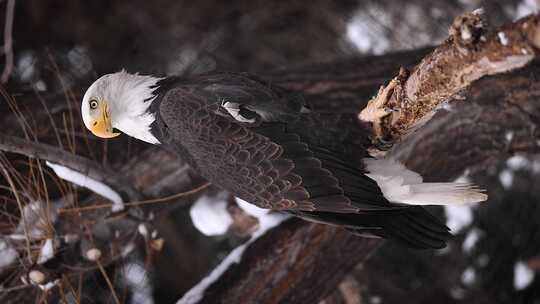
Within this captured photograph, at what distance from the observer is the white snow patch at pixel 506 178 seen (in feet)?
9.06

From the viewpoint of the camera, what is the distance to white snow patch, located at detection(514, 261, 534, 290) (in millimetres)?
2645

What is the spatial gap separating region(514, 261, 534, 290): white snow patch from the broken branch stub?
1.73 m

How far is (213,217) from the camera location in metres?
1.90

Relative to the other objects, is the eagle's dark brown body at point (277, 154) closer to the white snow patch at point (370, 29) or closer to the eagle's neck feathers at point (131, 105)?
the eagle's neck feathers at point (131, 105)

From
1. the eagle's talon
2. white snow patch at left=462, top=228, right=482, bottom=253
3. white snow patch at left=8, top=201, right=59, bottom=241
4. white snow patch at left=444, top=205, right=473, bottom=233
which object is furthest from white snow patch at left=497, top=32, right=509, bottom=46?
white snow patch at left=462, top=228, right=482, bottom=253

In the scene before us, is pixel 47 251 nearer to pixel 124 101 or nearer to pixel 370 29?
pixel 124 101

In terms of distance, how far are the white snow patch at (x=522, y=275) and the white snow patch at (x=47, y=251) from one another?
2.18 m

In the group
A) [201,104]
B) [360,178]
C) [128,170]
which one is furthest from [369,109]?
[128,170]

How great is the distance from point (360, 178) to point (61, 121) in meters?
1.10

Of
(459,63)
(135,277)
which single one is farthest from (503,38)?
(135,277)

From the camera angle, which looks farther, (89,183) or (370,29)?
(370,29)

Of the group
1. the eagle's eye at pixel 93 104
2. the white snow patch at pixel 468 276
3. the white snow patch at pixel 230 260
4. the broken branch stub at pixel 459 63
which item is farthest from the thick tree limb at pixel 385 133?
the white snow patch at pixel 468 276

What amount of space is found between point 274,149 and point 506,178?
193cm

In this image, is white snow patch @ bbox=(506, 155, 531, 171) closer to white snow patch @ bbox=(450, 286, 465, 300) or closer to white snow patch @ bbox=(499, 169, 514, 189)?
white snow patch @ bbox=(499, 169, 514, 189)
